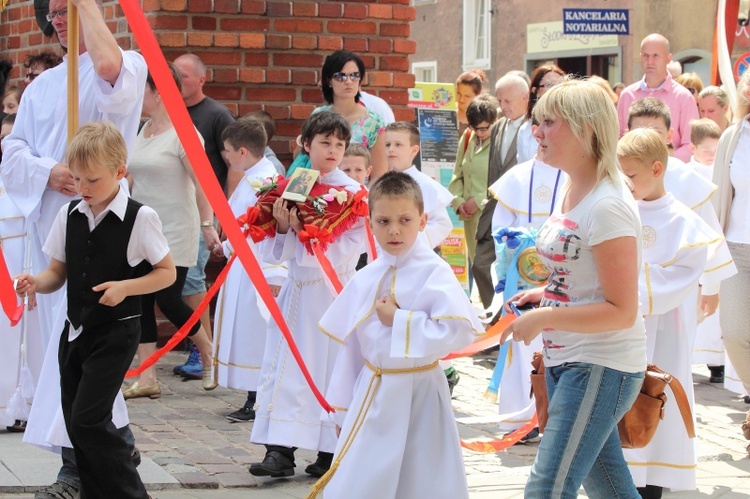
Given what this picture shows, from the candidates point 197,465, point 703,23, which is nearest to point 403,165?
point 197,465

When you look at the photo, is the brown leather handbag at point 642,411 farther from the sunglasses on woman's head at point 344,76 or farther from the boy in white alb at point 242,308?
the sunglasses on woman's head at point 344,76

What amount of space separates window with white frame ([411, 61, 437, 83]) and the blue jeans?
1297 inches

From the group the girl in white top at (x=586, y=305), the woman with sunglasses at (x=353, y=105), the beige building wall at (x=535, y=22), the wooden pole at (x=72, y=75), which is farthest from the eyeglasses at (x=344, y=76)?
the beige building wall at (x=535, y=22)

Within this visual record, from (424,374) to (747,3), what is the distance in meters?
19.2

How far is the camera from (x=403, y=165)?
791 centimetres

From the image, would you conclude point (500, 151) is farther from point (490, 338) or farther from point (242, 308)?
point (490, 338)

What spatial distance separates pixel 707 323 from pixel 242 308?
3.73 meters

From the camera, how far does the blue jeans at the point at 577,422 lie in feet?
13.1

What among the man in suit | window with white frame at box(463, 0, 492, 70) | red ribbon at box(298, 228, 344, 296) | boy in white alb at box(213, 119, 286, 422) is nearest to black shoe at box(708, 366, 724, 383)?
the man in suit

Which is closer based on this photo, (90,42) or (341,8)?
(90,42)

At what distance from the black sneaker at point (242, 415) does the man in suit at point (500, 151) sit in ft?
9.83

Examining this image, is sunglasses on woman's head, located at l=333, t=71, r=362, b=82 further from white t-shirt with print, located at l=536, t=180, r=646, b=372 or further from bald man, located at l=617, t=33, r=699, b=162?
white t-shirt with print, located at l=536, t=180, r=646, b=372

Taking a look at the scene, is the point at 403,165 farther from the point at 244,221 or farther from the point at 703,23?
the point at 703,23

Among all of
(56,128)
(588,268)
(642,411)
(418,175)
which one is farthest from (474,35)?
(588,268)
